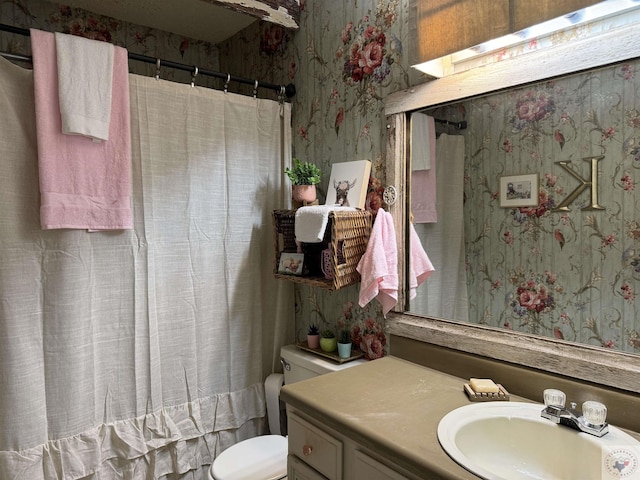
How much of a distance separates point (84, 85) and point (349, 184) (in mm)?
1036

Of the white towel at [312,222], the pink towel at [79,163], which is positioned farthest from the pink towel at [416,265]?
the pink towel at [79,163]

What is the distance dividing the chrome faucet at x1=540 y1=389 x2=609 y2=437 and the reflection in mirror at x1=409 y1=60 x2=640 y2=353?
17 cm

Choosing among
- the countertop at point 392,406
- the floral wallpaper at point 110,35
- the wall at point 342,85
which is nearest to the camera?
the countertop at point 392,406

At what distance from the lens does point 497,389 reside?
4.10 feet

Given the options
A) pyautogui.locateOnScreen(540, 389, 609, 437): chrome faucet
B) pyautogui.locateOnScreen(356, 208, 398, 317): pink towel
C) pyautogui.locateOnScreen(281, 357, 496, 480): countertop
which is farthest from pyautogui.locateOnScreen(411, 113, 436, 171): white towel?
pyautogui.locateOnScreen(540, 389, 609, 437): chrome faucet

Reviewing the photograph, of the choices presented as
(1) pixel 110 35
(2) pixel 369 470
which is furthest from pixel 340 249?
(1) pixel 110 35

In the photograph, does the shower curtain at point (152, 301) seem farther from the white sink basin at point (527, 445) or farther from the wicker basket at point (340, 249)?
the white sink basin at point (527, 445)

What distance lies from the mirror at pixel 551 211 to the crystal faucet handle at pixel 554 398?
0.09 metres

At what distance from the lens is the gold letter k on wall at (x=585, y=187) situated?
115 centimetres

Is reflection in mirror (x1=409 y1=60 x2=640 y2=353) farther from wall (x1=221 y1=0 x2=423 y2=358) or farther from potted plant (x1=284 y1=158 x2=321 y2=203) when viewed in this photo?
potted plant (x1=284 y1=158 x2=321 y2=203)

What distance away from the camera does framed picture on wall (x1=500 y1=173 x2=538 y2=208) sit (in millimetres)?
1279

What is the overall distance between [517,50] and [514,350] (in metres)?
0.87

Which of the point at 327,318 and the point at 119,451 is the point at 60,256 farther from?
the point at 327,318

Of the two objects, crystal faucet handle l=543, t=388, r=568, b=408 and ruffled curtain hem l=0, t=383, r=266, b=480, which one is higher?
crystal faucet handle l=543, t=388, r=568, b=408
